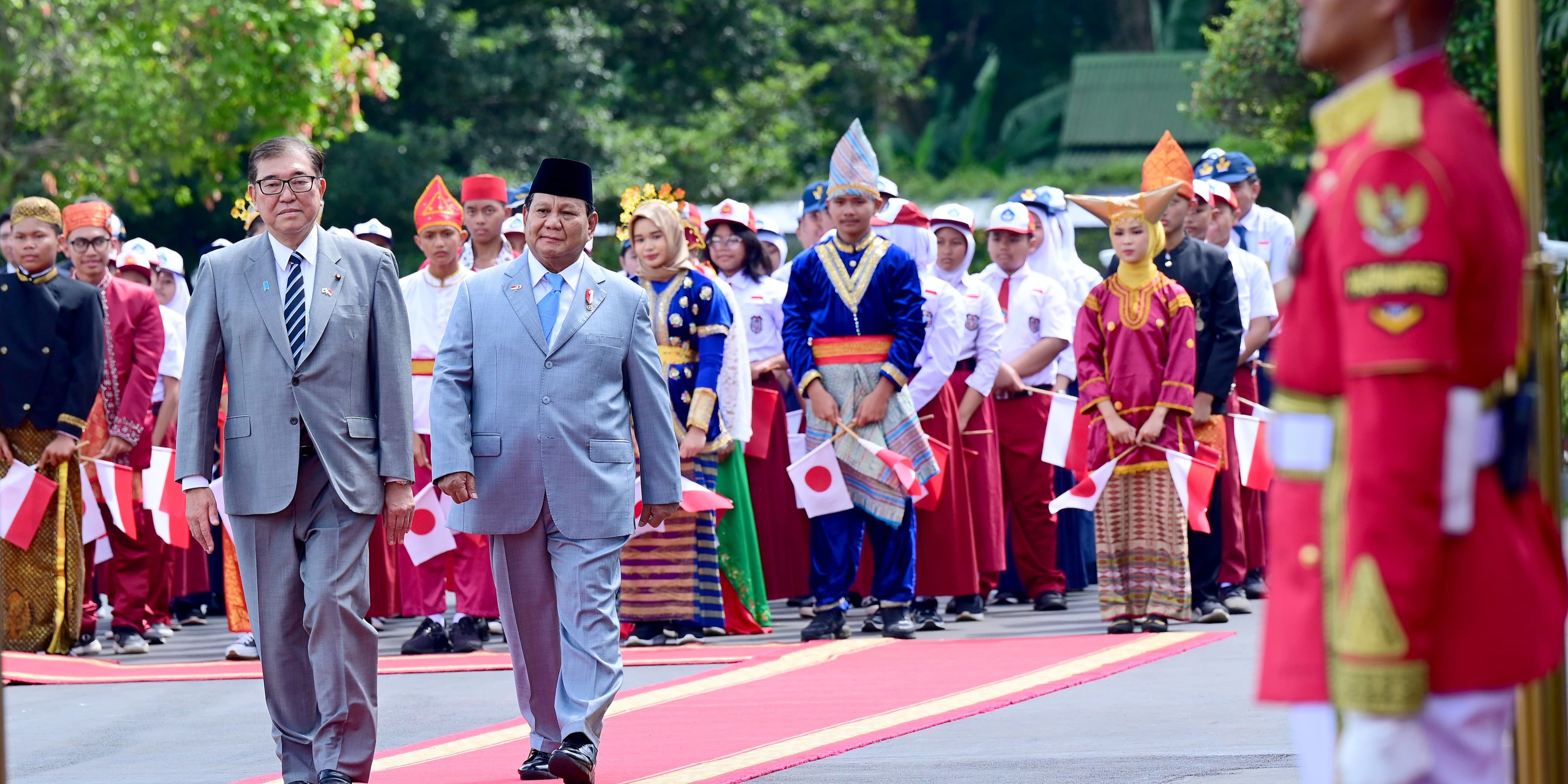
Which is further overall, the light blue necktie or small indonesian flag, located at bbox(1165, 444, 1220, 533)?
small indonesian flag, located at bbox(1165, 444, 1220, 533)

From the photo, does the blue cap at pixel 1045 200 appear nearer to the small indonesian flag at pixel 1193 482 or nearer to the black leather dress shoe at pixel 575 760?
the small indonesian flag at pixel 1193 482

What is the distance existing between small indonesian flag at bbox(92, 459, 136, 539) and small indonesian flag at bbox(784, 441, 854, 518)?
325cm

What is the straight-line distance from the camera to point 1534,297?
129 inches

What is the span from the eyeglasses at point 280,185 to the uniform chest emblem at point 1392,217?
3.74 metres

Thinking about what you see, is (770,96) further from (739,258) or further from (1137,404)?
(1137,404)

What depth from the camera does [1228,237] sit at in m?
10.5

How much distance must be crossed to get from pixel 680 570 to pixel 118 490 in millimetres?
2775

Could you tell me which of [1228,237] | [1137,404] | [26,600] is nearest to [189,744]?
[26,600]

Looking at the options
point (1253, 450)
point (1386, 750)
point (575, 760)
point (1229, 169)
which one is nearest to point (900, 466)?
point (1253, 450)

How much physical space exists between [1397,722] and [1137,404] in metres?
6.13

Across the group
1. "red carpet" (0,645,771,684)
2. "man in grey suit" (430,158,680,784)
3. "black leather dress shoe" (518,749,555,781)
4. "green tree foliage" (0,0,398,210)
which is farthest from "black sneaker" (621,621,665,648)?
"green tree foliage" (0,0,398,210)

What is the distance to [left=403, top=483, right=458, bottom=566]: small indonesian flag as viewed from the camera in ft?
30.5

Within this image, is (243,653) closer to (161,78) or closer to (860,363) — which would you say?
(860,363)

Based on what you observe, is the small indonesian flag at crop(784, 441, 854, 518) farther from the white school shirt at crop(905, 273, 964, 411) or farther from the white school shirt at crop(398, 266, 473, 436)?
the white school shirt at crop(398, 266, 473, 436)
